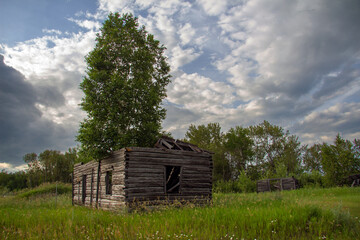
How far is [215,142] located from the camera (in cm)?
5025

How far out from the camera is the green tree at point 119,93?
19.5 metres

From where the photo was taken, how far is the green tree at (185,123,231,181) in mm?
47656

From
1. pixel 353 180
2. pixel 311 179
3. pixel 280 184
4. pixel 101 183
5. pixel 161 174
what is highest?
pixel 161 174

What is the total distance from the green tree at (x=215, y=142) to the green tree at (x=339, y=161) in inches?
876

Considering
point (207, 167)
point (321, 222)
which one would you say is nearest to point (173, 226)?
point (321, 222)

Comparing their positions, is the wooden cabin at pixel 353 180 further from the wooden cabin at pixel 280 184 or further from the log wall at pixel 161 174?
the log wall at pixel 161 174

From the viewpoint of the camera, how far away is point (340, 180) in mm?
26047

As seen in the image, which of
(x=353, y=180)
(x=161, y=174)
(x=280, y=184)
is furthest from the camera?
(x=280, y=184)

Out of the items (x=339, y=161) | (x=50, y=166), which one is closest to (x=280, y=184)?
(x=339, y=161)

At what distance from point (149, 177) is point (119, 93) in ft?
26.4

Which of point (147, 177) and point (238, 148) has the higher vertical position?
point (238, 148)

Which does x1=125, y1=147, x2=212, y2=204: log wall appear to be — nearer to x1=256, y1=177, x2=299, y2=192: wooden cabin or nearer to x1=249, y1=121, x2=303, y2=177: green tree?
x1=256, y1=177, x2=299, y2=192: wooden cabin

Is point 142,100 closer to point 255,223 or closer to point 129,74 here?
point 129,74

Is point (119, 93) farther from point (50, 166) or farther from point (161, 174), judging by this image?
point (50, 166)
